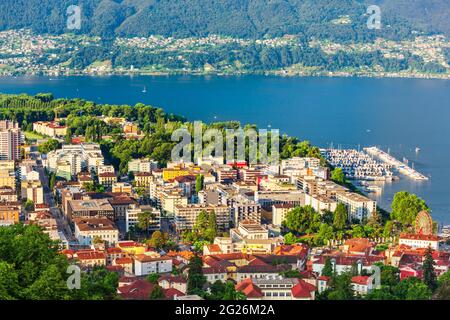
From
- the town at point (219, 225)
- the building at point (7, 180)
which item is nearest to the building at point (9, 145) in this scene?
the town at point (219, 225)

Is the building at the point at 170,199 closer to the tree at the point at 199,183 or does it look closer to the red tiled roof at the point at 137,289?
the tree at the point at 199,183

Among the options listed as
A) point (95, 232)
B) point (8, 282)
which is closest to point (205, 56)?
point (95, 232)

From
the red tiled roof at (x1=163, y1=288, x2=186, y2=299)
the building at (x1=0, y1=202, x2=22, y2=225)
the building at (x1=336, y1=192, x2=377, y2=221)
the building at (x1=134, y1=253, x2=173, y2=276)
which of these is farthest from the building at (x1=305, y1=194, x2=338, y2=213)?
the red tiled roof at (x1=163, y1=288, x2=186, y2=299)

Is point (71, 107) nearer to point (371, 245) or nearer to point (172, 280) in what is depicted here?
point (371, 245)

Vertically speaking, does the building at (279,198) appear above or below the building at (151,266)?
above

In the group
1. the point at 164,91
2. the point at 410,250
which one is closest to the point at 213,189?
the point at 410,250
